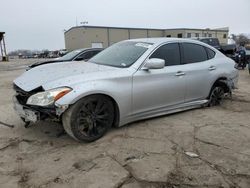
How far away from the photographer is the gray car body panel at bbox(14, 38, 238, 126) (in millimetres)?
3660

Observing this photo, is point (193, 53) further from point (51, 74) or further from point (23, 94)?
point (23, 94)

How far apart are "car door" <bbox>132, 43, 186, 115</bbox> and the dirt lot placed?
38cm

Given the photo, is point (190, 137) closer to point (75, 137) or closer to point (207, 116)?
point (207, 116)

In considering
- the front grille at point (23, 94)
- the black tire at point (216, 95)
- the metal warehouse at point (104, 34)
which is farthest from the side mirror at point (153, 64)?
the metal warehouse at point (104, 34)

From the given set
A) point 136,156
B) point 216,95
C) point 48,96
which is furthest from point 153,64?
point 216,95

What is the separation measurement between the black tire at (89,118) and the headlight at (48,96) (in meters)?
0.24

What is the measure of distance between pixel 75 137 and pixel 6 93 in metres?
5.25

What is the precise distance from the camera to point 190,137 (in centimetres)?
401

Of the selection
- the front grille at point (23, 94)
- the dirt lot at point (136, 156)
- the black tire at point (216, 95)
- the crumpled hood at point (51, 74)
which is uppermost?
the crumpled hood at point (51, 74)

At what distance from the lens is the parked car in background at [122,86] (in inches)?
140

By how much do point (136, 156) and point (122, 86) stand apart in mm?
1144

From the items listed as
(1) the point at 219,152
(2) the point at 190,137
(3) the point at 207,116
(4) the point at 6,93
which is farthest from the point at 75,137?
(4) the point at 6,93

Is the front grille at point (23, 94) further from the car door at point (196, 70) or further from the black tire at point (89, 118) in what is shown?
the car door at point (196, 70)

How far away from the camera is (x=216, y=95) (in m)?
5.77
